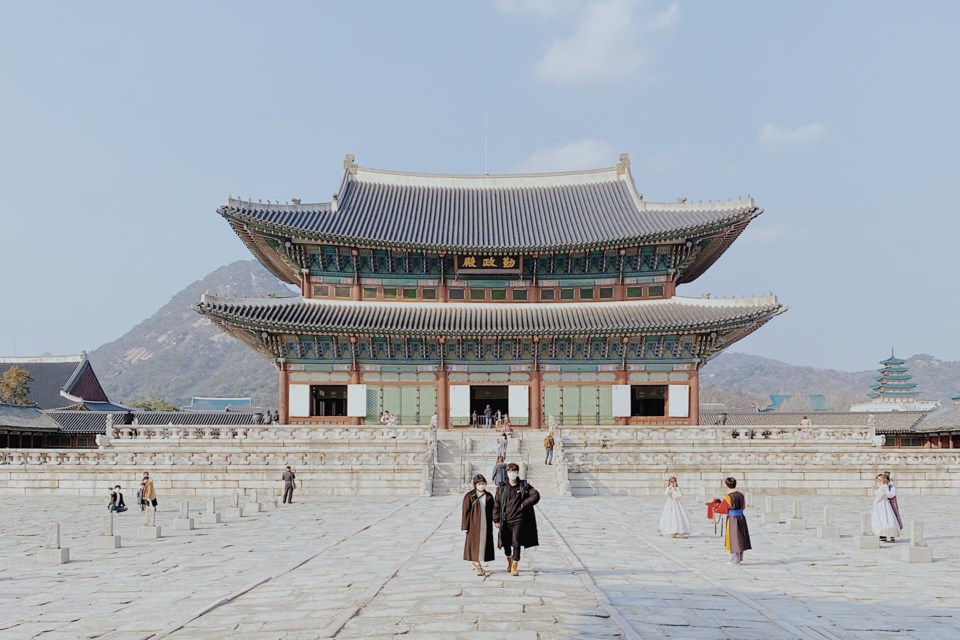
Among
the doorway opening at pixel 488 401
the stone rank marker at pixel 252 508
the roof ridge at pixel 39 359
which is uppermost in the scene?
the roof ridge at pixel 39 359

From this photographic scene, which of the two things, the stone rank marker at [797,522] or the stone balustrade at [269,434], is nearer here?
the stone rank marker at [797,522]

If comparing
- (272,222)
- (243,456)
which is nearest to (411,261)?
(272,222)

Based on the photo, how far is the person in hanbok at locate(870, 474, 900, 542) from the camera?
1988cm

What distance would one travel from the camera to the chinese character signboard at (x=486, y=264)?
4628 cm

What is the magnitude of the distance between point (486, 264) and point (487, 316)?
3.05m

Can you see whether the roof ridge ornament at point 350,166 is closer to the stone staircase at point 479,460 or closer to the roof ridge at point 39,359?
the stone staircase at point 479,460

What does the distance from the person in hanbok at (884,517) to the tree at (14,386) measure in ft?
208

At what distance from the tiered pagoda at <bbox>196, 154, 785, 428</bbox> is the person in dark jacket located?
27898 mm

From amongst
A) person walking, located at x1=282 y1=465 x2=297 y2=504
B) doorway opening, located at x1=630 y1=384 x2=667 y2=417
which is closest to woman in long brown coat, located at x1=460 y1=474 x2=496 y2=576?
person walking, located at x1=282 y1=465 x2=297 y2=504

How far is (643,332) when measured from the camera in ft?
139

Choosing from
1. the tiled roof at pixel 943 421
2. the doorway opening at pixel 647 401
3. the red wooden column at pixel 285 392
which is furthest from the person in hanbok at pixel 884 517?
the tiled roof at pixel 943 421

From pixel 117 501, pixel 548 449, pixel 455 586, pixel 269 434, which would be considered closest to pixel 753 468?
pixel 548 449

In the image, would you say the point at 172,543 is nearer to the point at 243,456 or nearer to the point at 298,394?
the point at 243,456

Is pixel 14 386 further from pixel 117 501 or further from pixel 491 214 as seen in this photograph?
pixel 117 501
